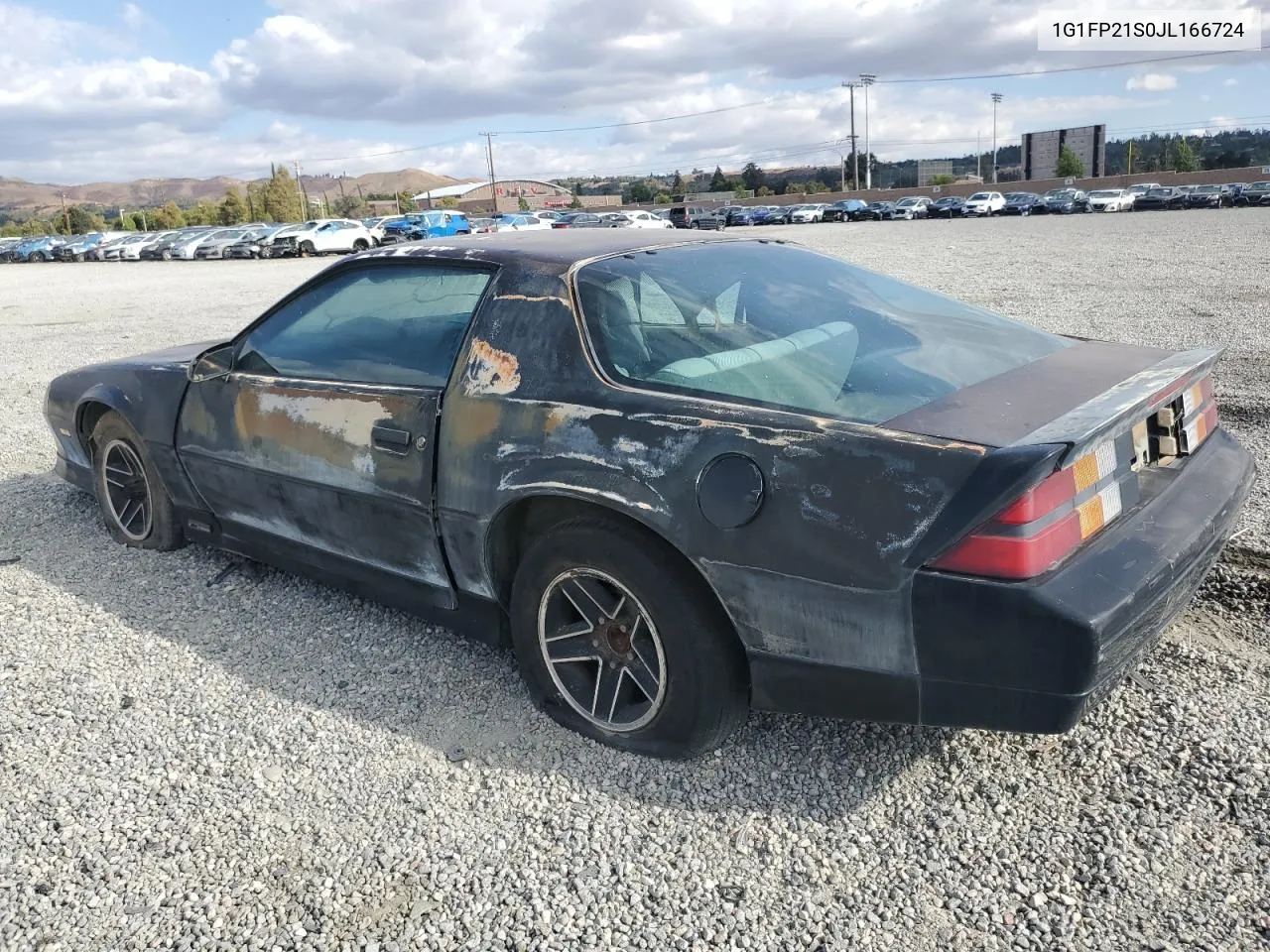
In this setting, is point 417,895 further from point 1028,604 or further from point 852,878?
point 1028,604

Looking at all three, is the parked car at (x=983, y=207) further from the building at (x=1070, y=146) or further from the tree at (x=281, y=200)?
the building at (x=1070, y=146)

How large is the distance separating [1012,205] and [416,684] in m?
54.9

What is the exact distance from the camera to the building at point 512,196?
113 m

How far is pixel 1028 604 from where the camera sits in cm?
205

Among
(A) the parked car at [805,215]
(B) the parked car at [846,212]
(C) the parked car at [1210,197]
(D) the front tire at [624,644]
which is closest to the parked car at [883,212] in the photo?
(B) the parked car at [846,212]

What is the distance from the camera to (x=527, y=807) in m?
2.59

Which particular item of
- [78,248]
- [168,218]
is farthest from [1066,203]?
[168,218]

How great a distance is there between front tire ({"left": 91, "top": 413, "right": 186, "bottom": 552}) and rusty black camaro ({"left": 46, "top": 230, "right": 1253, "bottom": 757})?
600mm

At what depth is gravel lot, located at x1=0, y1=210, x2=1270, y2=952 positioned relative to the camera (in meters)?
2.16

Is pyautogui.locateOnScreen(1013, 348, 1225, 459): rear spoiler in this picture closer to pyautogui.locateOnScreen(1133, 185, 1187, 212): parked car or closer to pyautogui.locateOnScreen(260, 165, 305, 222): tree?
pyautogui.locateOnScreen(1133, 185, 1187, 212): parked car

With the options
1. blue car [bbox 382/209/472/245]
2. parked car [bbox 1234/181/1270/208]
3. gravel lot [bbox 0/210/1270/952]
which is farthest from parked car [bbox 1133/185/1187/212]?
gravel lot [bbox 0/210/1270/952]

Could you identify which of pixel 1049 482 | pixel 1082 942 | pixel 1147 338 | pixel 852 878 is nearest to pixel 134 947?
pixel 852 878

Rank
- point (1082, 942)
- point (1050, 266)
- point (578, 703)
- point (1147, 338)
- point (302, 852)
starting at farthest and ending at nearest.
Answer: point (1050, 266), point (1147, 338), point (578, 703), point (302, 852), point (1082, 942)

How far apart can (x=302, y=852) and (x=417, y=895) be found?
369mm
